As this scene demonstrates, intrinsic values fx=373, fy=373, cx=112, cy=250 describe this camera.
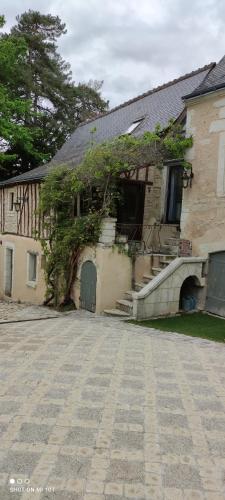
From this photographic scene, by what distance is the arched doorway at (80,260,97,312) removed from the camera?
8.87 meters

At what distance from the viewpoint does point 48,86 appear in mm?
23922

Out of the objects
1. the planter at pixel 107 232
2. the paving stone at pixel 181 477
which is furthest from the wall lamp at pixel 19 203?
the paving stone at pixel 181 477

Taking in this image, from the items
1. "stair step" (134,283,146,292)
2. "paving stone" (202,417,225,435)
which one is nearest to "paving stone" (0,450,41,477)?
"paving stone" (202,417,225,435)

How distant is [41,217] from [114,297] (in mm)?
3908

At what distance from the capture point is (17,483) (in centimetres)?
247

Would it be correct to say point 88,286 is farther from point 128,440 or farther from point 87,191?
point 128,440

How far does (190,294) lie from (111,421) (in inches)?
232

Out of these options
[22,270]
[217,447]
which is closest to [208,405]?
[217,447]

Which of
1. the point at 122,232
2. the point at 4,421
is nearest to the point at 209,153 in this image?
the point at 122,232

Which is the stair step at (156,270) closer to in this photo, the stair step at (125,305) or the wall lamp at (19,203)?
the stair step at (125,305)

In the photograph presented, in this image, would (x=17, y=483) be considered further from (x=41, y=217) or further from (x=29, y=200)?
(x=29, y=200)

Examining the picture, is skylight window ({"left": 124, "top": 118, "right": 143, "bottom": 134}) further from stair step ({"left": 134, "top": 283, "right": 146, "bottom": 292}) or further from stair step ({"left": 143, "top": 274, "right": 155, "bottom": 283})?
stair step ({"left": 134, "top": 283, "right": 146, "bottom": 292})

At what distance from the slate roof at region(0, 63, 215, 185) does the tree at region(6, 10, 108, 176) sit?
24.9 ft

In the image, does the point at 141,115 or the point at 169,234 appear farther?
the point at 141,115
